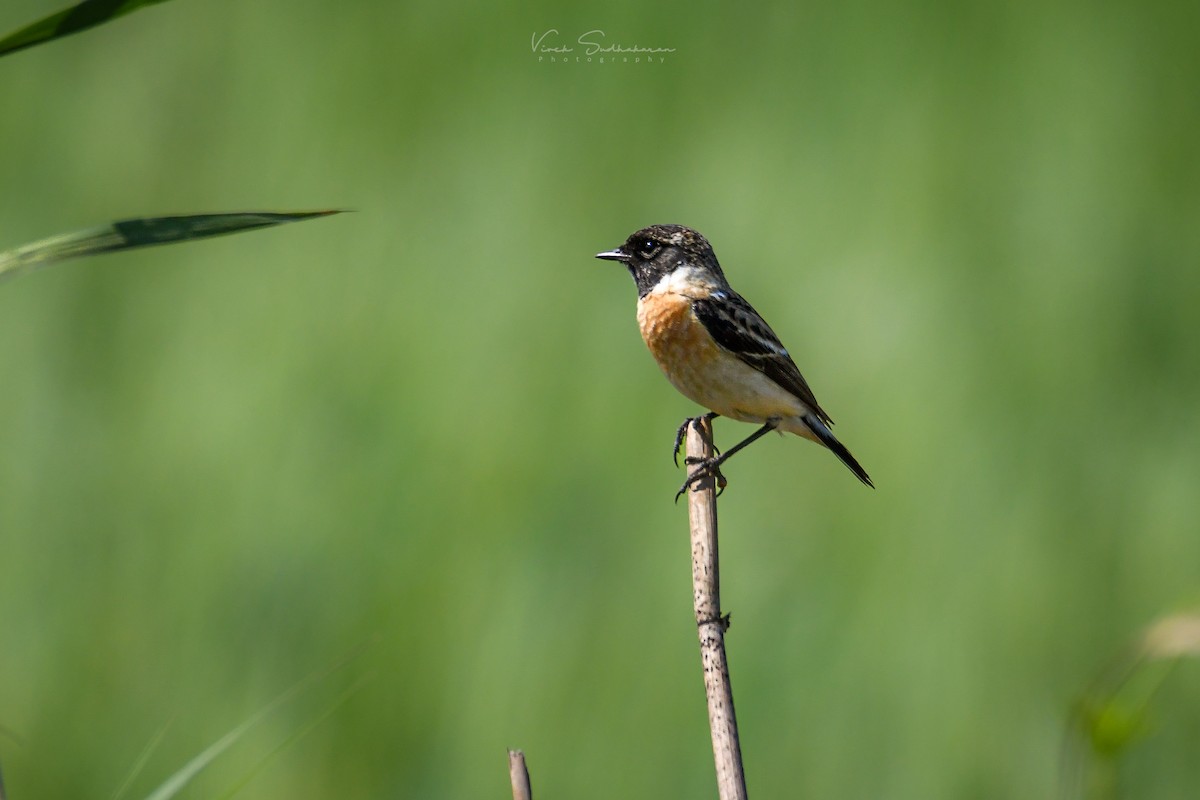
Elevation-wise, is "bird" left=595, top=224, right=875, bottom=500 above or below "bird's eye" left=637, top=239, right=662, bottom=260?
below

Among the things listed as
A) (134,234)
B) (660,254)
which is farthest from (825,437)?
(134,234)

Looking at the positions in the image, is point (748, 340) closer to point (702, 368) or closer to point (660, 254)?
point (702, 368)

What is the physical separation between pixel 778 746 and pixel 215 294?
338 centimetres

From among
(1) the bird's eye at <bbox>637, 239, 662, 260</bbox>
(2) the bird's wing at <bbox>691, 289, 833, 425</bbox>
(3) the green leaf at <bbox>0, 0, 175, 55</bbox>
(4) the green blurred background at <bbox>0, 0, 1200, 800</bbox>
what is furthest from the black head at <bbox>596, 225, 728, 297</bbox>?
(3) the green leaf at <bbox>0, 0, 175, 55</bbox>

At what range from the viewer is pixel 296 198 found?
6.02 metres

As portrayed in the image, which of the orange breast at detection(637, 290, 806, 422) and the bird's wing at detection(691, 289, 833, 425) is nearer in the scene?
the orange breast at detection(637, 290, 806, 422)

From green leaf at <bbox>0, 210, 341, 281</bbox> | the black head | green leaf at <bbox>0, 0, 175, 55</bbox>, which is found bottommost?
green leaf at <bbox>0, 210, 341, 281</bbox>

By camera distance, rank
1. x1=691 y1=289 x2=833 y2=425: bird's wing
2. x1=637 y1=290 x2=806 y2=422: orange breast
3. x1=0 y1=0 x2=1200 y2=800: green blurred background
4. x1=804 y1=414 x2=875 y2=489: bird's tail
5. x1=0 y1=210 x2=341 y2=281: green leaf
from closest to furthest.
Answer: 1. x1=0 y1=210 x2=341 y2=281: green leaf
2. x1=637 y1=290 x2=806 y2=422: orange breast
3. x1=691 y1=289 x2=833 y2=425: bird's wing
4. x1=804 y1=414 x2=875 y2=489: bird's tail
5. x1=0 y1=0 x2=1200 y2=800: green blurred background

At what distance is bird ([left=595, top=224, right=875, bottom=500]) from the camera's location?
3.91 m

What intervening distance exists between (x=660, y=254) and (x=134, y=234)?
2.77 m

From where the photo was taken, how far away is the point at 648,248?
416 cm

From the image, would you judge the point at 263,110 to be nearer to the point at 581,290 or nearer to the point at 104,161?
the point at 104,161

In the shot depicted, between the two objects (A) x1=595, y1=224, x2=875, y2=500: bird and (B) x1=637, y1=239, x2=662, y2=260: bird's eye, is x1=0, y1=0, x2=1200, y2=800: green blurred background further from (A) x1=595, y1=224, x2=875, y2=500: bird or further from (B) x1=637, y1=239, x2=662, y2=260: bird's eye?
(B) x1=637, y1=239, x2=662, y2=260: bird's eye

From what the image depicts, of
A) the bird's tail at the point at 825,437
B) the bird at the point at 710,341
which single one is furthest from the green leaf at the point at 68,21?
the bird's tail at the point at 825,437
